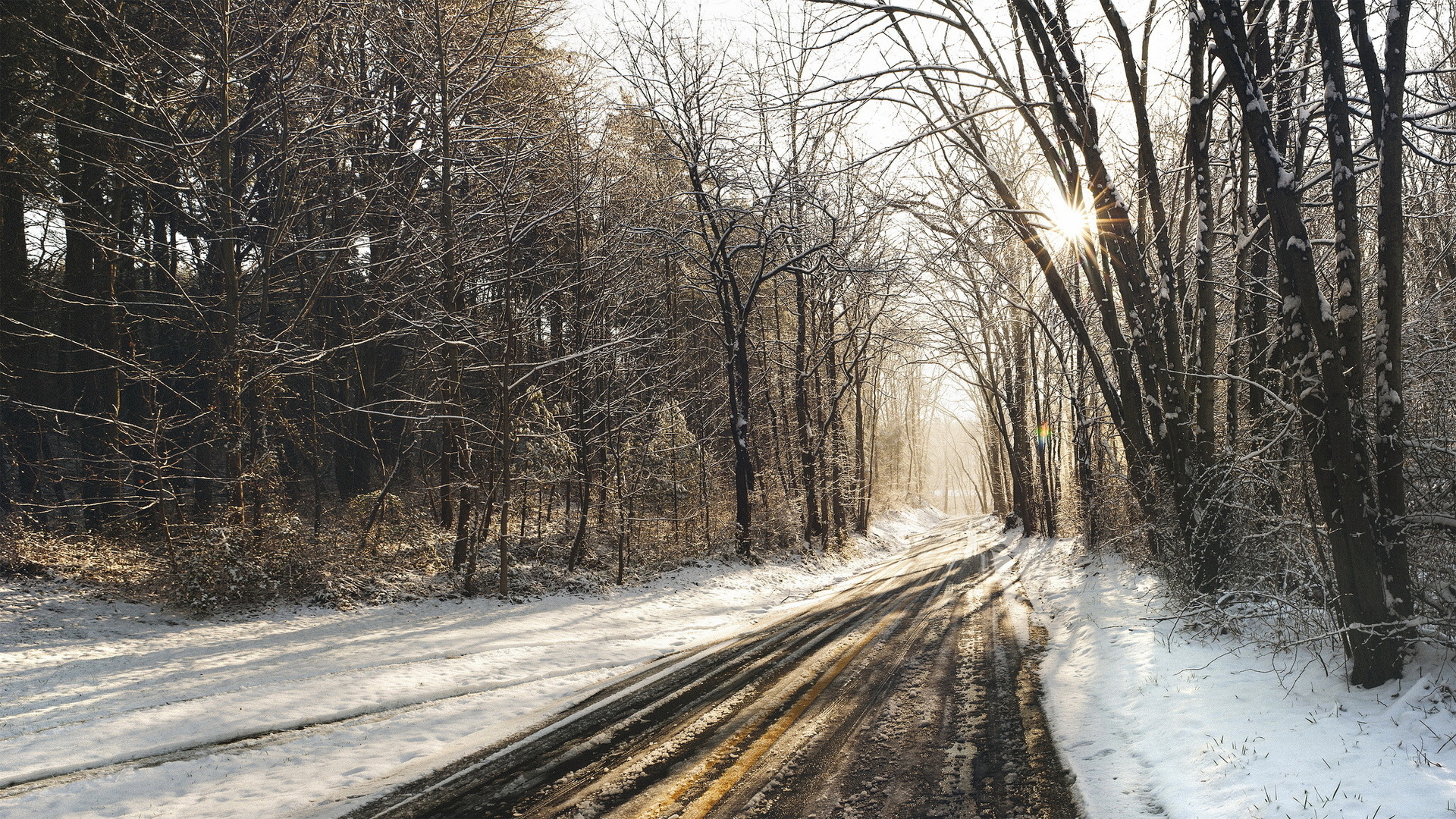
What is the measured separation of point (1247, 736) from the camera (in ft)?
15.9

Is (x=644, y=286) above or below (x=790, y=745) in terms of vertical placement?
above

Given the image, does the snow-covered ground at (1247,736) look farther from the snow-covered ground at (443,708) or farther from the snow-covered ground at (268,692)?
the snow-covered ground at (268,692)

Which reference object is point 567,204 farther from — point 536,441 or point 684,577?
point 684,577

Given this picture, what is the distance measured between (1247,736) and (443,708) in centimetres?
685

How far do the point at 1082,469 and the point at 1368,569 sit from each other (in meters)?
15.5

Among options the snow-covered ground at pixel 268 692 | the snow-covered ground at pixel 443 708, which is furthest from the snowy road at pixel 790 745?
the snow-covered ground at pixel 268 692

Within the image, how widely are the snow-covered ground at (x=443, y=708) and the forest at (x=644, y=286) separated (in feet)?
2.33

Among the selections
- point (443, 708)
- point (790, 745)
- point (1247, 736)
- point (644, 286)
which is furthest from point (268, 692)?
point (644, 286)

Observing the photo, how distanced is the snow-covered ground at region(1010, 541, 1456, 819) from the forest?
0.41 meters

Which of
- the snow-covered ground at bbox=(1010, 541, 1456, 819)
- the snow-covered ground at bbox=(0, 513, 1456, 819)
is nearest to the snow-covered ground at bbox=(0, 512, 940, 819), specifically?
the snow-covered ground at bbox=(0, 513, 1456, 819)

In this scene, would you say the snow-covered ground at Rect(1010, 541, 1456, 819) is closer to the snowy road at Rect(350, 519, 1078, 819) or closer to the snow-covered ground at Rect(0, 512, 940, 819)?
the snowy road at Rect(350, 519, 1078, 819)

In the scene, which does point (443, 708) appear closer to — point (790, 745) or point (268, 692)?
point (268, 692)

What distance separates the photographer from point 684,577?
15984 mm

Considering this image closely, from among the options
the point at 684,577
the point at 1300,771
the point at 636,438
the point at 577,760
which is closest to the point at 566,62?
the point at 636,438
